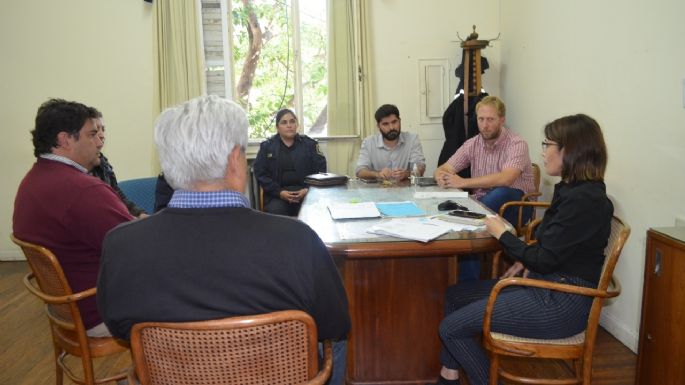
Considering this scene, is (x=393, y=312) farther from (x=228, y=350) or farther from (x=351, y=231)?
(x=228, y=350)

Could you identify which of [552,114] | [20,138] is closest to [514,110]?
→ [552,114]

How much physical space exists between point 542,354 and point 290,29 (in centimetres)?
358

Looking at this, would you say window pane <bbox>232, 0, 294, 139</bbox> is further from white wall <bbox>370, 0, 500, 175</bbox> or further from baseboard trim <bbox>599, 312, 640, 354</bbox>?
baseboard trim <bbox>599, 312, 640, 354</bbox>

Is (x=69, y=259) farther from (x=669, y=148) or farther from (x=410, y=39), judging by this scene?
(x=410, y=39)

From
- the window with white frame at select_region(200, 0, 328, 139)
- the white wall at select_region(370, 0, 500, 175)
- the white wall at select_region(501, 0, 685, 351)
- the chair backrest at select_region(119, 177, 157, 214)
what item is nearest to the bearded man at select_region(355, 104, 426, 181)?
the white wall at select_region(370, 0, 500, 175)

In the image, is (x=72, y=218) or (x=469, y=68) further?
(x=469, y=68)

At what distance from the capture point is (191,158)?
1.05m

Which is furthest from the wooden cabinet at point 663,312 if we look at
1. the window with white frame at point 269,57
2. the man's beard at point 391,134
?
the window with white frame at point 269,57

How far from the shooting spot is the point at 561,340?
5.14 ft

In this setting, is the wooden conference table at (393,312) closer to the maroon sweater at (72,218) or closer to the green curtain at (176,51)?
the maroon sweater at (72,218)

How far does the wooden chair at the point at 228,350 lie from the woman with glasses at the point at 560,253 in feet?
2.66

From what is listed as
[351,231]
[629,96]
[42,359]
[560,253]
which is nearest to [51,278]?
[351,231]

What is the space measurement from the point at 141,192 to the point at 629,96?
8.80 feet

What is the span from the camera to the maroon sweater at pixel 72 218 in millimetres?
1644
